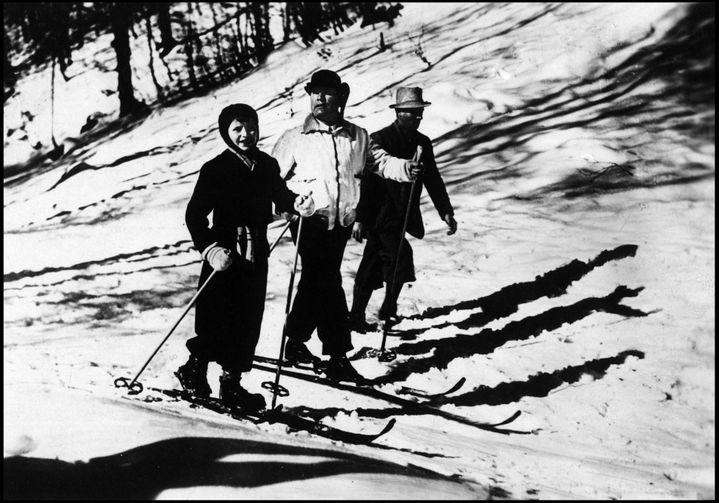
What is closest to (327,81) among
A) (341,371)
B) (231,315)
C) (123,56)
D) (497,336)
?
(231,315)

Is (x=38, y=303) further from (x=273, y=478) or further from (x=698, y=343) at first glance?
(x=698, y=343)

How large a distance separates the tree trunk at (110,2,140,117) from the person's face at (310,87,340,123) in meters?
2.15

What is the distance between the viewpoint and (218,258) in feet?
10.9

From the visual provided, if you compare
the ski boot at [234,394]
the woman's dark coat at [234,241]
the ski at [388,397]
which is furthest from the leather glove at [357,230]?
the ski boot at [234,394]

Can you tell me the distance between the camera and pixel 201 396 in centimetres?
373

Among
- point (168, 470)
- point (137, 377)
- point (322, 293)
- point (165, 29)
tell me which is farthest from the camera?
point (165, 29)

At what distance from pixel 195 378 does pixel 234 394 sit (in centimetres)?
27

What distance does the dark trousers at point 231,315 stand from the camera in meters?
3.55

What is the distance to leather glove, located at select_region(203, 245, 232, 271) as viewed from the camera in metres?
3.32

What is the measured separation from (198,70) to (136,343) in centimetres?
236

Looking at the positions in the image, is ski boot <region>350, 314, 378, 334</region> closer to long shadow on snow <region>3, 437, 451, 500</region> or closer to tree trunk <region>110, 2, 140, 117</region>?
long shadow on snow <region>3, 437, 451, 500</region>

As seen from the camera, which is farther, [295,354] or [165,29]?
[165,29]

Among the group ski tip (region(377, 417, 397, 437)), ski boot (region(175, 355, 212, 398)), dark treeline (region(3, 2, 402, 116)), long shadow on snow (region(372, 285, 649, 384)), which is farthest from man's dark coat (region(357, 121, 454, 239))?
dark treeline (region(3, 2, 402, 116))

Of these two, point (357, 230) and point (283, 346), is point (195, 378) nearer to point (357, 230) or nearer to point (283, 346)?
point (283, 346)
